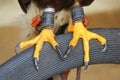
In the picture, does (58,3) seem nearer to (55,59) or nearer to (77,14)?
(77,14)

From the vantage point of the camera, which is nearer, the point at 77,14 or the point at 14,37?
the point at 77,14

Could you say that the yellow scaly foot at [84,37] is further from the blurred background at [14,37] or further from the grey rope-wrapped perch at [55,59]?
the blurred background at [14,37]

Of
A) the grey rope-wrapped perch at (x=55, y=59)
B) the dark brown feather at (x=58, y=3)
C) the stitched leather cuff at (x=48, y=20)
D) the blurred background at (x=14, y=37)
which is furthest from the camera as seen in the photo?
the blurred background at (x=14, y=37)

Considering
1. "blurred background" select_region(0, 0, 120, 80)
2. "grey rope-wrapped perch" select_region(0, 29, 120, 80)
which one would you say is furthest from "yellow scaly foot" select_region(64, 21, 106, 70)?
"blurred background" select_region(0, 0, 120, 80)

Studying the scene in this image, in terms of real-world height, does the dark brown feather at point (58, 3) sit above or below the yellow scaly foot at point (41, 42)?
above

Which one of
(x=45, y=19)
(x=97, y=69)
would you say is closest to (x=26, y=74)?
(x=45, y=19)

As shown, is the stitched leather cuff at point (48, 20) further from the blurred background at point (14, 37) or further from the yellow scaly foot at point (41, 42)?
the blurred background at point (14, 37)

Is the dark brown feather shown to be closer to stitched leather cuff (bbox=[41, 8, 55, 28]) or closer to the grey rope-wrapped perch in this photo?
stitched leather cuff (bbox=[41, 8, 55, 28])

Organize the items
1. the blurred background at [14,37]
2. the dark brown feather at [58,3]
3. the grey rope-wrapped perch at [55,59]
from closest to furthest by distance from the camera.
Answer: the grey rope-wrapped perch at [55,59] → the dark brown feather at [58,3] → the blurred background at [14,37]

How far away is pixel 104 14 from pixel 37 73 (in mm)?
1010

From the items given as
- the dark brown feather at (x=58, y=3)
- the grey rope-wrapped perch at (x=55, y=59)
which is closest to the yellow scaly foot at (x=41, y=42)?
the grey rope-wrapped perch at (x=55, y=59)

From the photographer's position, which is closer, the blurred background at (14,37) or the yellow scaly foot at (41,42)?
the yellow scaly foot at (41,42)

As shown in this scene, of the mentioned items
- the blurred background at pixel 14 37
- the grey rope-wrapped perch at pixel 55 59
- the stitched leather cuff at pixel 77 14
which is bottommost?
the blurred background at pixel 14 37

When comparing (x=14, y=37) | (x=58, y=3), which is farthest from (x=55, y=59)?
(x=14, y=37)
